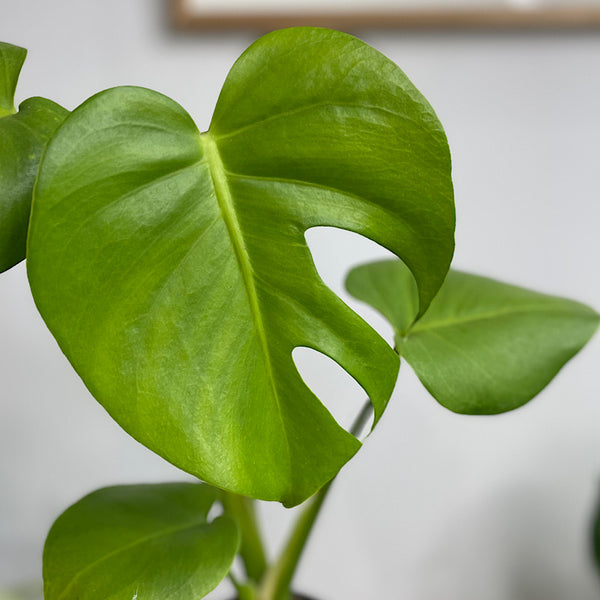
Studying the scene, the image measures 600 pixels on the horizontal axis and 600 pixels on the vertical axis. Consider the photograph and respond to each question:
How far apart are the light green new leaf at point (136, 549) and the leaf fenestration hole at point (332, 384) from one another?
0.34 meters

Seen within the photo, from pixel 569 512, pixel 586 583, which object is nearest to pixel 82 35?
pixel 569 512

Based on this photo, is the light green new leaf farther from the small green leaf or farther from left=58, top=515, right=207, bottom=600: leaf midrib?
the small green leaf

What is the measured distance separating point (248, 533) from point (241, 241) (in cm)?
37

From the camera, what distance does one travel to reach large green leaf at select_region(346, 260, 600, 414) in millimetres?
577

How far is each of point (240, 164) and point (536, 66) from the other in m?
0.57

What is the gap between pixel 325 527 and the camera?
100 centimetres

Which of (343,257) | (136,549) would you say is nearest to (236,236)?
(136,549)

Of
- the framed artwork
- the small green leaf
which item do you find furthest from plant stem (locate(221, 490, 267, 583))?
the framed artwork

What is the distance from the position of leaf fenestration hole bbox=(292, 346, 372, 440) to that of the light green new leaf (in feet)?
1.10

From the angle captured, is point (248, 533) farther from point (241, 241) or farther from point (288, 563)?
point (241, 241)

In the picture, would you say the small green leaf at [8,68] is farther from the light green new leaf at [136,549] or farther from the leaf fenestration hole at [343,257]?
the leaf fenestration hole at [343,257]

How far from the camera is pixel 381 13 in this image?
0.83 m

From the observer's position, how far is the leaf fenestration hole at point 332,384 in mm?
942

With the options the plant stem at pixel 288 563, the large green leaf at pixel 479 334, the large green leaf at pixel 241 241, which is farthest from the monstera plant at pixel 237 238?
the plant stem at pixel 288 563
